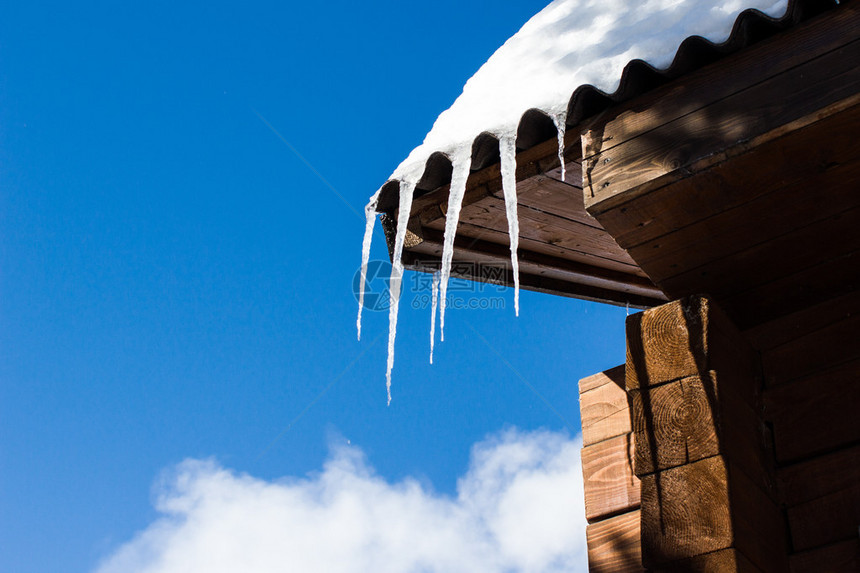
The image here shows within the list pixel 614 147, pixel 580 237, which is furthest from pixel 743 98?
pixel 580 237

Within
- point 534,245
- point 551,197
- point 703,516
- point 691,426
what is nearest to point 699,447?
point 691,426

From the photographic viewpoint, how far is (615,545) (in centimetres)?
223

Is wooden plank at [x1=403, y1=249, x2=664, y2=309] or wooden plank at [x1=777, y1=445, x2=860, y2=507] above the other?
wooden plank at [x1=403, y1=249, x2=664, y2=309]

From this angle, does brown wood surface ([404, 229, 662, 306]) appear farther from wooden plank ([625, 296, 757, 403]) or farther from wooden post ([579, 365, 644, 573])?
wooden plank ([625, 296, 757, 403])

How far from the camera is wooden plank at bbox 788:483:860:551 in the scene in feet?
6.01

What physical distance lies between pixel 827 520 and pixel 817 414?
26 centimetres

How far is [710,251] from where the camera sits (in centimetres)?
203

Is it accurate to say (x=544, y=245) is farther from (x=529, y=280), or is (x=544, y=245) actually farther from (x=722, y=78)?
(x=722, y=78)

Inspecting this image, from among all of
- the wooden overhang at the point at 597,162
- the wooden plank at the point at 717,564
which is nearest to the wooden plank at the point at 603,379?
the wooden overhang at the point at 597,162

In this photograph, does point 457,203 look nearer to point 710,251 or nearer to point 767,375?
point 710,251

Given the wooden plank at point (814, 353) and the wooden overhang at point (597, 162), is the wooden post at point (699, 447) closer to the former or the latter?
the wooden plank at point (814, 353)

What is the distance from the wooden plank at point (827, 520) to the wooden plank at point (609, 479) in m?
0.46

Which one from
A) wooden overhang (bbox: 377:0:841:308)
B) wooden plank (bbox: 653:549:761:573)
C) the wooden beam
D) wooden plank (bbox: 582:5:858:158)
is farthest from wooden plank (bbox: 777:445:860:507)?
wooden plank (bbox: 582:5:858:158)

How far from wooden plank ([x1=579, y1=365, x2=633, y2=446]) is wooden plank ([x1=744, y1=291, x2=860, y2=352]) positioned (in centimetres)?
43
